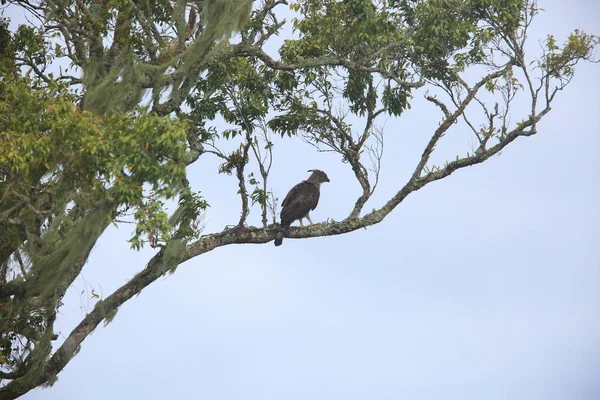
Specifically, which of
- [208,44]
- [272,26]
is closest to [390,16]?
[272,26]

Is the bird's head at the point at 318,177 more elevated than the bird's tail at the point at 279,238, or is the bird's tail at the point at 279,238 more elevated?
the bird's head at the point at 318,177

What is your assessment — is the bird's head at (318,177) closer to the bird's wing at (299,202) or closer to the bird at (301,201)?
the bird at (301,201)

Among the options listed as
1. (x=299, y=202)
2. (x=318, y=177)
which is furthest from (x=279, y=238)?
(x=318, y=177)

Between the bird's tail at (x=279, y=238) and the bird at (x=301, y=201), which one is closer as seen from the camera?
the bird's tail at (x=279, y=238)

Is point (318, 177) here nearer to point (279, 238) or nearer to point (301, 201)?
point (301, 201)

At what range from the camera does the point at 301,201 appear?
15172mm

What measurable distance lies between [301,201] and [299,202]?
53mm

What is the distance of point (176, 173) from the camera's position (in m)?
11.4

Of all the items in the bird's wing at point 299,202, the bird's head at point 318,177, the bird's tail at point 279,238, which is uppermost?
the bird's head at point 318,177

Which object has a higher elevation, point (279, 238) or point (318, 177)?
point (318, 177)

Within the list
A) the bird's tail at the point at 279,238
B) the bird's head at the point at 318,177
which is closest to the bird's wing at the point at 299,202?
the bird's tail at the point at 279,238

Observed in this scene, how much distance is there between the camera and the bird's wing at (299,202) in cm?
1468

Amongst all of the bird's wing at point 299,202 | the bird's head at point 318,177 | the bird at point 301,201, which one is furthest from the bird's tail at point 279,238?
the bird's head at point 318,177

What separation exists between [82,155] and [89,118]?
17.9 inches
